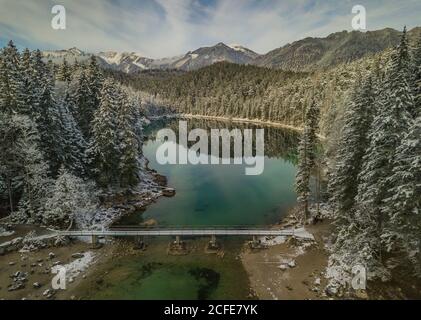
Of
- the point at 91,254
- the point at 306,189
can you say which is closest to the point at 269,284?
the point at 306,189

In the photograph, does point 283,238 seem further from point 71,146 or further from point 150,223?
point 71,146

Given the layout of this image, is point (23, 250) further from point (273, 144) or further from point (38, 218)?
point (273, 144)

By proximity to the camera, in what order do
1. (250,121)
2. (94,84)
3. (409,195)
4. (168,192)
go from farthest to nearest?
(250,121), (94,84), (168,192), (409,195)

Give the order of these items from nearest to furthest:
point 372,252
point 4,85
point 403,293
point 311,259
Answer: point 403,293 → point 372,252 → point 311,259 → point 4,85

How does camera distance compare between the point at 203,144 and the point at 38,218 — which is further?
the point at 203,144

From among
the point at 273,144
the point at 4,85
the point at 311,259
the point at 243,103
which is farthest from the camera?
the point at 243,103

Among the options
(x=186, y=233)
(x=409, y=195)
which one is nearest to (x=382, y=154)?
(x=409, y=195)

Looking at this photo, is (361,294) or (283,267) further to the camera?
(283,267)
